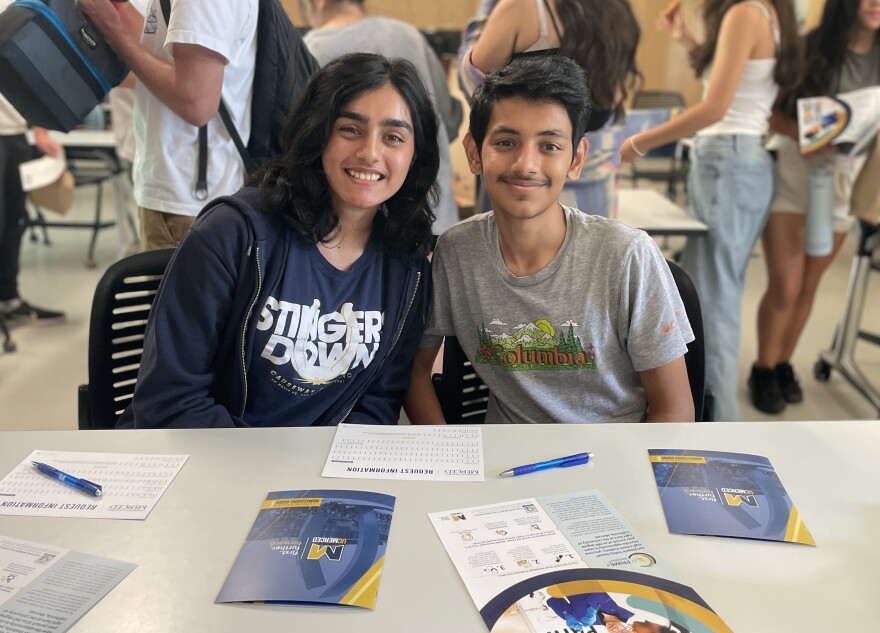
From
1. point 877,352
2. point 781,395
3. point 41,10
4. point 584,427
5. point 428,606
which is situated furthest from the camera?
point 877,352

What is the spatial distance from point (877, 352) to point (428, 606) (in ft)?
11.1

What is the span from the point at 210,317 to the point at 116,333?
0.32m

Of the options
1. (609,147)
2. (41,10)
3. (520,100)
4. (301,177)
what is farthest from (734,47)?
(41,10)

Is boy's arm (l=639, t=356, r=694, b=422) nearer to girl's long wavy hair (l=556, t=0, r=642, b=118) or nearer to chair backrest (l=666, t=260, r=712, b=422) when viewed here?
chair backrest (l=666, t=260, r=712, b=422)

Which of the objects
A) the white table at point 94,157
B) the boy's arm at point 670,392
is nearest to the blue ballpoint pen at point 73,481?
the boy's arm at point 670,392

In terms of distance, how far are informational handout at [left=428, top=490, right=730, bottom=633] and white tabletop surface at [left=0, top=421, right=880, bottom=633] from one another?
0.07ft

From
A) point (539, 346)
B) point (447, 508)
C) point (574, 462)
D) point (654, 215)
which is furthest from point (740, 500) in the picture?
point (654, 215)

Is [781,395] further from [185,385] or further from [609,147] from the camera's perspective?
[185,385]

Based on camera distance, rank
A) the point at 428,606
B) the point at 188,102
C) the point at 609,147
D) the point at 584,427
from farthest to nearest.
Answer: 1. the point at 609,147
2. the point at 188,102
3. the point at 584,427
4. the point at 428,606

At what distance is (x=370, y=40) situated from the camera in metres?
2.12

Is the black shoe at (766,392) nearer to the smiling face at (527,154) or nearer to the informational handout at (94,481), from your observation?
the smiling face at (527,154)

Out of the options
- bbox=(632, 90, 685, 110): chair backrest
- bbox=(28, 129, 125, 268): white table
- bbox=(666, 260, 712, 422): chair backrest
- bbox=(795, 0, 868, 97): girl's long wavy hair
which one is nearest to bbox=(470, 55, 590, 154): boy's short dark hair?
bbox=(666, 260, 712, 422): chair backrest

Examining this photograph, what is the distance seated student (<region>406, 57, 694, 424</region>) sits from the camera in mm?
1296

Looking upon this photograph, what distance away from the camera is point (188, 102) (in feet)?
5.13
